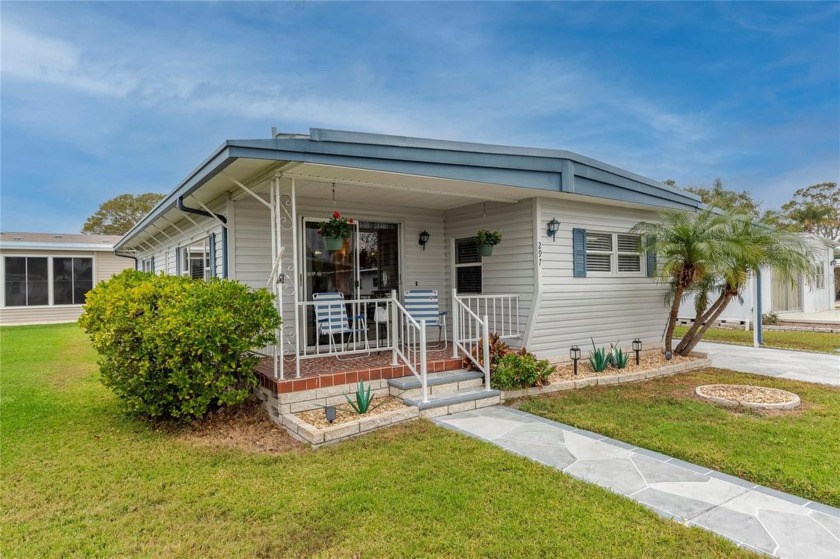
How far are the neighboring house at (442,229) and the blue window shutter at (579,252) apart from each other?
0.03 metres

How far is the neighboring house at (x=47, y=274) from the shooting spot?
55.1ft

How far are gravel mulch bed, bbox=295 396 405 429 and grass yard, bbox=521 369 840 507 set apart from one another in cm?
160

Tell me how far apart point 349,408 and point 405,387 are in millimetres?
685

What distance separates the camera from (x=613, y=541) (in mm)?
2590

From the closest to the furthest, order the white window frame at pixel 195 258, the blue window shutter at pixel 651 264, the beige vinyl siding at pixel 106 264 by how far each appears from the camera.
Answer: the white window frame at pixel 195 258, the blue window shutter at pixel 651 264, the beige vinyl siding at pixel 106 264

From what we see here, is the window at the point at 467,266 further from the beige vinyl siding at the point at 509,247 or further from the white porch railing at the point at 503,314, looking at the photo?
the white porch railing at the point at 503,314

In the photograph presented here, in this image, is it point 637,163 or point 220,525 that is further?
point 637,163

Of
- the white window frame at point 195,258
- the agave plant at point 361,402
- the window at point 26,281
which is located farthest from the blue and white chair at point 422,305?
the window at point 26,281

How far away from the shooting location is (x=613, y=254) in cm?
793

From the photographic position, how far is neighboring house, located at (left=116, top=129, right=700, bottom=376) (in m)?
5.25

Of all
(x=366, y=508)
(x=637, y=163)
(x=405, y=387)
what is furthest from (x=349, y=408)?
(x=637, y=163)

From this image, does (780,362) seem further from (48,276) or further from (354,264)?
(48,276)

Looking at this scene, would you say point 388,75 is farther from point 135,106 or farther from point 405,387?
point 405,387

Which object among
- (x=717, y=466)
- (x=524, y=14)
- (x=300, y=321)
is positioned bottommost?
(x=717, y=466)
